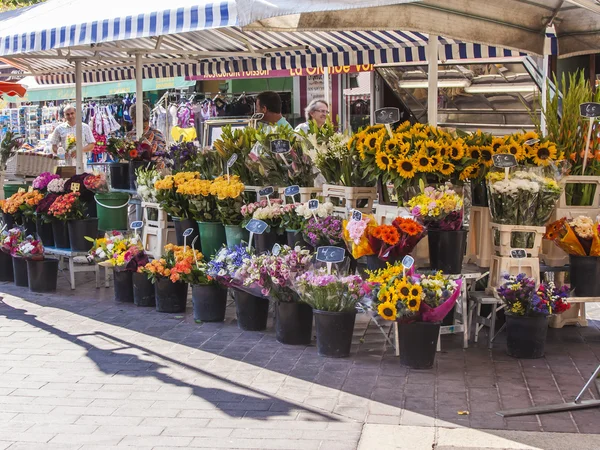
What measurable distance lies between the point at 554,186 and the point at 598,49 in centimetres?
206

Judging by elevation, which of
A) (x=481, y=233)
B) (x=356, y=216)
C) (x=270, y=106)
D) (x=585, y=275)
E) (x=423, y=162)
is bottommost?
(x=585, y=275)

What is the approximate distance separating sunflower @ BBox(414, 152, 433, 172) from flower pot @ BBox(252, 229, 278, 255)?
156 centimetres

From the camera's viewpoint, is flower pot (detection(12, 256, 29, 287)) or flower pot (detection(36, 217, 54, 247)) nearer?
flower pot (detection(12, 256, 29, 287))

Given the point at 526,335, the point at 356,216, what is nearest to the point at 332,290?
the point at 356,216

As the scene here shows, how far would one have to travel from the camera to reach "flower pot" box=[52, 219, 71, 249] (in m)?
8.62

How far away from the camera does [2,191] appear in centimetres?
998

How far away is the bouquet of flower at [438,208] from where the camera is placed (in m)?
5.76

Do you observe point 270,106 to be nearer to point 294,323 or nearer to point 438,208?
point 294,323

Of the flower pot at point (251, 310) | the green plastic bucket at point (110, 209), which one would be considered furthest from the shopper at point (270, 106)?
the flower pot at point (251, 310)

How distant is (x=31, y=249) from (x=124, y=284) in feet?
3.71

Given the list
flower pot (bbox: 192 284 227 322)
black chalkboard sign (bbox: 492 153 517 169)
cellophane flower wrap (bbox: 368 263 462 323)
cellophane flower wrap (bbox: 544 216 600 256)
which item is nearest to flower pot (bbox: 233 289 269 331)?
flower pot (bbox: 192 284 227 322)

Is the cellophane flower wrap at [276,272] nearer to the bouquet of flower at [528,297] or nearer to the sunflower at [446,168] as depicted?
the sunflower at [446,168]

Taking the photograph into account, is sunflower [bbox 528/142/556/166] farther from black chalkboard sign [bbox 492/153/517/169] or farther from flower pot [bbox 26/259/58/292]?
flower pot [bbox 26/259/58/292]

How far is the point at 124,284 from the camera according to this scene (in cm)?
787
